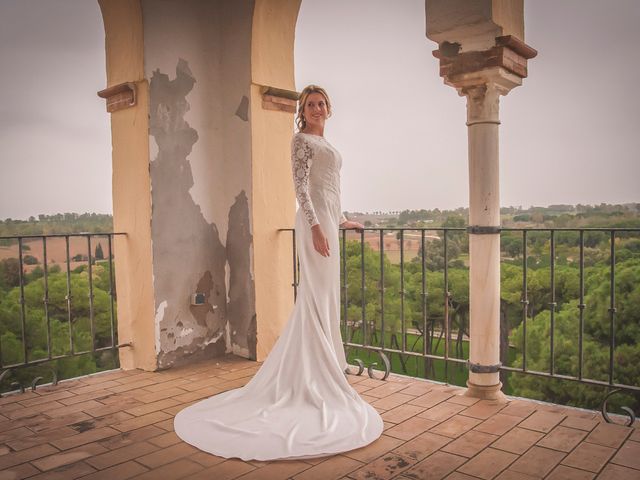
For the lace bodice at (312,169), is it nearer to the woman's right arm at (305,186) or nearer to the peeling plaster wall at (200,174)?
the woman's right arm at (305,186)

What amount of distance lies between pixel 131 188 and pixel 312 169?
179cm

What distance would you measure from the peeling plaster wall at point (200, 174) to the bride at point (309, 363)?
1.23 metres

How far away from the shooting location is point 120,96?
3.90 metres

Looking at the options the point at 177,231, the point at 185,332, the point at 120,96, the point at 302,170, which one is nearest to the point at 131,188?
the point at 177,231

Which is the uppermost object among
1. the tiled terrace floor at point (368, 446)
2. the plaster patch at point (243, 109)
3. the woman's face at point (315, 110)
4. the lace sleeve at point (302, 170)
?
the plaster patch at point (243, 109)

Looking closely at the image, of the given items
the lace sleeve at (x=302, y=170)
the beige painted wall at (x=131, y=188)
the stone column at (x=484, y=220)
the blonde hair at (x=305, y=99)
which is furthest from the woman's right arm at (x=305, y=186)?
the beige painted wall at (x=131, y=188)

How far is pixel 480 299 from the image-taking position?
308cm

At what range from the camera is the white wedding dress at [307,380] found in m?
2.43

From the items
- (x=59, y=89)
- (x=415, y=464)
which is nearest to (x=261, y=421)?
(x=415, y=464)

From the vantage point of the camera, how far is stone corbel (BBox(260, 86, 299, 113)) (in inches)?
162

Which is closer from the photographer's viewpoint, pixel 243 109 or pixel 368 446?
pixel 368 446

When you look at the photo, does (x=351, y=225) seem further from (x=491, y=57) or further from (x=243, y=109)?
(x=243, y=109)

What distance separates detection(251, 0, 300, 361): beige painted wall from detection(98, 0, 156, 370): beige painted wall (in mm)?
849

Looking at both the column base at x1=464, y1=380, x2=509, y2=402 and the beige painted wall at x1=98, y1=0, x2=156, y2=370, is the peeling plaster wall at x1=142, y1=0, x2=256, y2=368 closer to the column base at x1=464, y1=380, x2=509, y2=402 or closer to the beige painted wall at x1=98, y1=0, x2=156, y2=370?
the beige painted wall at x1=98, y1=0, x2=156, y2=370
